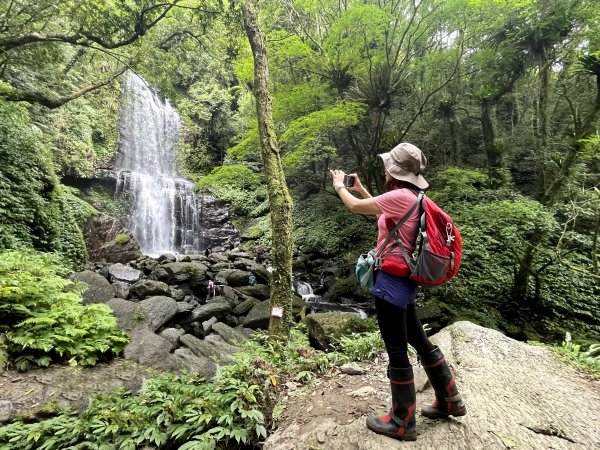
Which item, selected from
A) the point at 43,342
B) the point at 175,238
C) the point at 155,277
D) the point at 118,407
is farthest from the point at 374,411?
the point at 175,238

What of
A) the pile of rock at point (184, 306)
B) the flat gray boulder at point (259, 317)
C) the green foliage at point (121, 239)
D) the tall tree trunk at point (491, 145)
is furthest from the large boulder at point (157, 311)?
the tall tree trunk at point (491, 145)

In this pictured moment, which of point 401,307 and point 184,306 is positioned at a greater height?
point 401,307

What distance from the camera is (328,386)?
3.34 m

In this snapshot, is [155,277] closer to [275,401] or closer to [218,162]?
[275,401]

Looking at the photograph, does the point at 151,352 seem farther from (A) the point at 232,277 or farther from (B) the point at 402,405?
(A) the point at 232,277

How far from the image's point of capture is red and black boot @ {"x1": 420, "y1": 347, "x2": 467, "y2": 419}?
2.19 metres

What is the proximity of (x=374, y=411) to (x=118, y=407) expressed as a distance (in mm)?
2327

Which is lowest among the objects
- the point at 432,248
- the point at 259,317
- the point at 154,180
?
the point at 259,317

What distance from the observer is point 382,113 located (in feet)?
44.8

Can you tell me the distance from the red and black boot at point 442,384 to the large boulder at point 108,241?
44.9 feet

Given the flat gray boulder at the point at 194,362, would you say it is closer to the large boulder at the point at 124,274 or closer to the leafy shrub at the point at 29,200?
the leafy shrub at the point at 29,200

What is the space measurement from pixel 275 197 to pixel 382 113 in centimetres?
1053

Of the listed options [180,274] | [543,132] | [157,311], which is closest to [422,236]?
[157,311]

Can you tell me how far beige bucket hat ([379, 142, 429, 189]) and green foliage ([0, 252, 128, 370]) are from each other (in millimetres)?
4689
